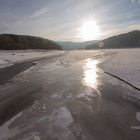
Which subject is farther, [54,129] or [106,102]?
[106,102]

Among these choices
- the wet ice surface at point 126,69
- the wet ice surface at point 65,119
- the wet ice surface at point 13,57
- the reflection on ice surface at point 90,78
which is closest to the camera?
the wet ice surface at point 65,119

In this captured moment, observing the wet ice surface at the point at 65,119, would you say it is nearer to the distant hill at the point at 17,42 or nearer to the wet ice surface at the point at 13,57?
the wet ice surface at the point at 13,57

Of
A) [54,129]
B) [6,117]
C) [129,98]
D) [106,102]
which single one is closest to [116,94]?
[129,98]

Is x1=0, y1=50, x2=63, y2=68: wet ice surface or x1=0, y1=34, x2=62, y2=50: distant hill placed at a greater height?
x1=0, y1=34, x2=62, y2=50: distant hill

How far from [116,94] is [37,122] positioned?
3.74 m

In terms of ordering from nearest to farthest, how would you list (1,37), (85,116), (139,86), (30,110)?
(85,116) → (30,110) → (139,86) → (1,37)

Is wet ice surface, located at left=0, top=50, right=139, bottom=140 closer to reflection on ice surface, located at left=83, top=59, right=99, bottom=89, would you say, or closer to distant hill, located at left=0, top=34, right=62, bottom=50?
reflection on ice surface, located at left=83, top=59, right=99, bottom=89

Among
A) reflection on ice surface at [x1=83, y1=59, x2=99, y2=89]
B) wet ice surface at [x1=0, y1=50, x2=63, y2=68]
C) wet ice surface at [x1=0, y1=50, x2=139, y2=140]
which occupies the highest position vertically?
wet ice surface at [x1=0, y1=50, x2=139, y2=140]

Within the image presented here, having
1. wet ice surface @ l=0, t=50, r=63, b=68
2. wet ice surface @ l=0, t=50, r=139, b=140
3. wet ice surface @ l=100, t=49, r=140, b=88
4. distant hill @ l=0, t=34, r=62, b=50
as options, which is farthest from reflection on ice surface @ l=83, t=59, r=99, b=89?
distant hill @ l=0, t=34, r=62, b=50

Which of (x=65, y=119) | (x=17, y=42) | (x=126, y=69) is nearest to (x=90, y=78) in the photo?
(x=126, y=69)

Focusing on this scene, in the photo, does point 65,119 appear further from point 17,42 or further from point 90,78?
point 17,42

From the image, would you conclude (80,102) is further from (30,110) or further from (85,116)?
(30,110)

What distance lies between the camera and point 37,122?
4.21 meters

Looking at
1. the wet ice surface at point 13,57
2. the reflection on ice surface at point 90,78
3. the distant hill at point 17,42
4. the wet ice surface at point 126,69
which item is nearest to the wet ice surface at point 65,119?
the reflection on ice surface at point 90,78
